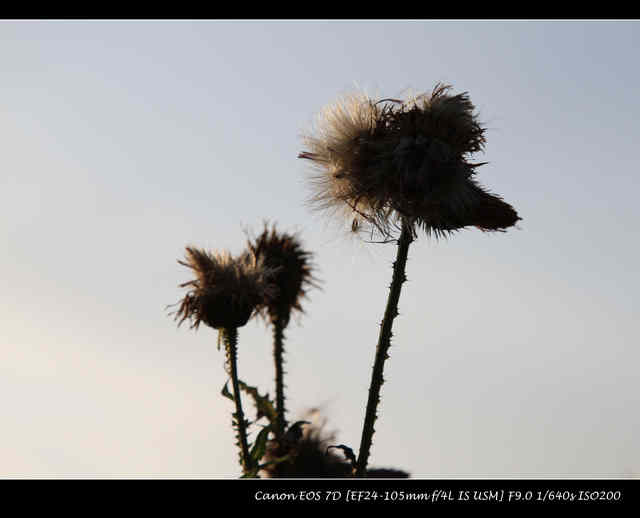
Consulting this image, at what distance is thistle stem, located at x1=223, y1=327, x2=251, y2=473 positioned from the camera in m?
10.3

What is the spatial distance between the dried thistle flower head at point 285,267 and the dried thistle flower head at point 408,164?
2.45m

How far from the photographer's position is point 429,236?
9.87 m

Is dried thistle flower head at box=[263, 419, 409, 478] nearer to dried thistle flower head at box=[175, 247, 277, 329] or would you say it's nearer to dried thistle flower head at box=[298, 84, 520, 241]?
dried thistle flower head at box=[175, 247, 277, 329]

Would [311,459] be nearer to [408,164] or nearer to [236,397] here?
[236,397]

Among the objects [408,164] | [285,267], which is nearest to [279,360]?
[285,267]

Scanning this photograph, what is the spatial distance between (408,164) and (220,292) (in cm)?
269

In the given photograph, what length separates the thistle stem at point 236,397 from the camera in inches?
405

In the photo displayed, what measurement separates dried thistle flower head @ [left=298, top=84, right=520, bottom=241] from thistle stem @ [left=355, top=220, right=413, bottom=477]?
0.67m
